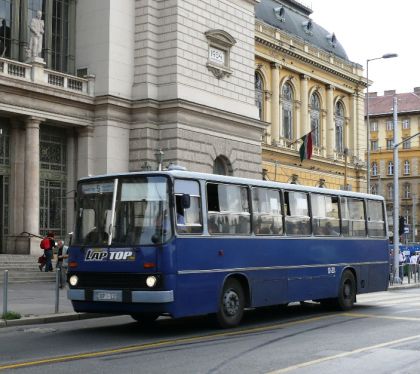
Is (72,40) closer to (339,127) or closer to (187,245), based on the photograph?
(187,245)

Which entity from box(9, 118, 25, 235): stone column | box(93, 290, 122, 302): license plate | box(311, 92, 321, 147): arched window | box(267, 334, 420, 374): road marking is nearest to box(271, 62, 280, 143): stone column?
box(311, 92, 321, 147): arched window

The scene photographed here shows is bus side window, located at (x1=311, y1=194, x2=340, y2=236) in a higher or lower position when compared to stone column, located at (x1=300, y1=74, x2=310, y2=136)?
lower

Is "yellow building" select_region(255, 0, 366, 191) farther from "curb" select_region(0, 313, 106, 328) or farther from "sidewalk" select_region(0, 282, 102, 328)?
"curb" select_region(0, 313, 106, 328)

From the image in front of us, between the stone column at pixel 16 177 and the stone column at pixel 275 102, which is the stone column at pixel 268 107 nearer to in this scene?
the stone column at pixel 275 102

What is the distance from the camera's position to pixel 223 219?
15148mm

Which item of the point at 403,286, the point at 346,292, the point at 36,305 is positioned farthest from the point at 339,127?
the point at 36,305

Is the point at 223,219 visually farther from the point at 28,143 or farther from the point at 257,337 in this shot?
the point at 28,143

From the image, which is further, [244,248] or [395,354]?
[244,248]

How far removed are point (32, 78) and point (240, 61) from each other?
1264cm

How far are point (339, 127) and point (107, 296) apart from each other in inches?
2091

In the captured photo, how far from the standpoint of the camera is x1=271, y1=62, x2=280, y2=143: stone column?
5428 centimetres

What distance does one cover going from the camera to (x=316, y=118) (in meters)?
61.0

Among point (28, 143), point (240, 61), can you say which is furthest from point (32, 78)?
point (240, 61)

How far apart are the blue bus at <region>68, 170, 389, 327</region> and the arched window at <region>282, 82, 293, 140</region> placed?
39052 millimetres
